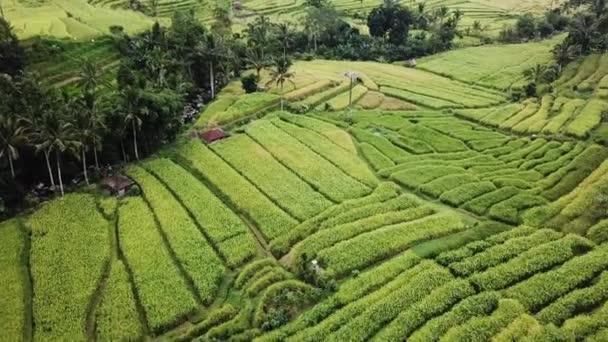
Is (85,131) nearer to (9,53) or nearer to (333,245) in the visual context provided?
(333,245)

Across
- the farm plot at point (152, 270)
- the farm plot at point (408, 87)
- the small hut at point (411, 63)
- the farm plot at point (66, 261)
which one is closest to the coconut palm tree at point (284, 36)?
the farm plot at point (408, 87)

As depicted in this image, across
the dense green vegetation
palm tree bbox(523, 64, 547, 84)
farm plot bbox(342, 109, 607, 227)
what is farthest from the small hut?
farm plot bbox(342, 109, 607, 227)

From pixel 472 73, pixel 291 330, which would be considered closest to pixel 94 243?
pixel 291 330

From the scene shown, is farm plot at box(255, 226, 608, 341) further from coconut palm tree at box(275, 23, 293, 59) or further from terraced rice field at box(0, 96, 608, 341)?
coconut palm tree at box(275, 23, 293, 59)

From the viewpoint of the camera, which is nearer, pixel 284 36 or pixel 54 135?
pixel 54 135

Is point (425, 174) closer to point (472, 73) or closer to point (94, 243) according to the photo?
point (94, 243)

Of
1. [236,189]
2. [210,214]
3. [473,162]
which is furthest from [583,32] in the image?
[210,214]
